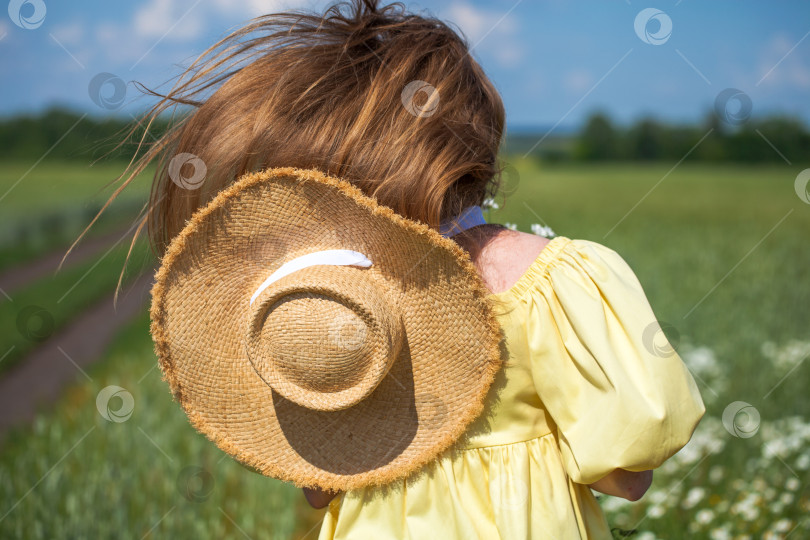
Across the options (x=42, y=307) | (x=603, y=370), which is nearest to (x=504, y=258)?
(x=603, y=370)

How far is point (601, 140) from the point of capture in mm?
57969

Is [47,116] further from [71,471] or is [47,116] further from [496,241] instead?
[496,241]

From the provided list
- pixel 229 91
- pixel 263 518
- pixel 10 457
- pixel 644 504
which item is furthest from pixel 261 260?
pixel 10 457
